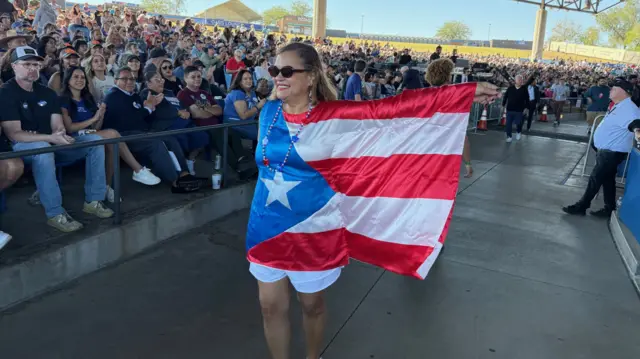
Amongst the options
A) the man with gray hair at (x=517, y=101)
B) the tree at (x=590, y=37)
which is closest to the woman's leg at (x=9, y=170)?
the man with gray hair at (x=517, y=101)

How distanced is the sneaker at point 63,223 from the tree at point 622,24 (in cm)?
8854

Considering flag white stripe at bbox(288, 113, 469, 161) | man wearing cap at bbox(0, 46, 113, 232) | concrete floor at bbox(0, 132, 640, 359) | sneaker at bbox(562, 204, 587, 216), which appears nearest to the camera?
flag white stripe at bbox(288, 113, 469, 161)

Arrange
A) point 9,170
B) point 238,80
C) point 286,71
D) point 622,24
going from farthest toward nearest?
point 622,24 → point 238,80 → point 9,170 → point 286,71

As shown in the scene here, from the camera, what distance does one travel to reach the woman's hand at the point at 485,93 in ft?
7.93

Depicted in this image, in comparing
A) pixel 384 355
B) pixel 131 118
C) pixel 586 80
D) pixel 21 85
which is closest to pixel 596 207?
pixel 384 355

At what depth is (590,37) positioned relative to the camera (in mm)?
100812

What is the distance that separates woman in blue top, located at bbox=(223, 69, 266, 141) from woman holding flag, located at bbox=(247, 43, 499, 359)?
4155mm

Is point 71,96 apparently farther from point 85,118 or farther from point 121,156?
point 121,156

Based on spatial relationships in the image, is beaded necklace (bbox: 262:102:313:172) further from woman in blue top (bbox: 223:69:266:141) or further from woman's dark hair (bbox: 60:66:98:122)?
woman in blue top (bbox: 223:69:266:141)

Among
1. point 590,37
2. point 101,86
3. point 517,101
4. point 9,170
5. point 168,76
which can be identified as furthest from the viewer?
point 590,37

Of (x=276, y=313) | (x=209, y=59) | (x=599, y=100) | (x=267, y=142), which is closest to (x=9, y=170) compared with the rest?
(x=267, y=142)

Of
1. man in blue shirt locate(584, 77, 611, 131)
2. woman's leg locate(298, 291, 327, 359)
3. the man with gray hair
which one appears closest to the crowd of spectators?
woman's leg locate(298, 291, 327, 359)

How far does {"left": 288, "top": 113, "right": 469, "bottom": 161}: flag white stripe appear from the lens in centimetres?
248

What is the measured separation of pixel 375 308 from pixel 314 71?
6.66ft
